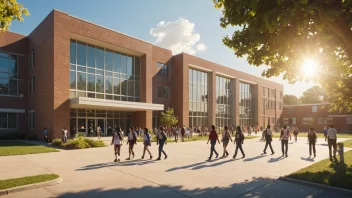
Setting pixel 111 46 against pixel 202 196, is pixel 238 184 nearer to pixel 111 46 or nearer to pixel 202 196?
pixel 202 196

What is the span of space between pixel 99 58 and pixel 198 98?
18.0 m

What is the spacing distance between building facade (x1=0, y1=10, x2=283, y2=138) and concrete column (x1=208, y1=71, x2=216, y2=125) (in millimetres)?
5331

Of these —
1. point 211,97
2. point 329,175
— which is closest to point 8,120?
point 211,97

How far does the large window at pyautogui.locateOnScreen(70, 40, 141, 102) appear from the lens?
2642 centimetres

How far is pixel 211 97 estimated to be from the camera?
4372 centimetres

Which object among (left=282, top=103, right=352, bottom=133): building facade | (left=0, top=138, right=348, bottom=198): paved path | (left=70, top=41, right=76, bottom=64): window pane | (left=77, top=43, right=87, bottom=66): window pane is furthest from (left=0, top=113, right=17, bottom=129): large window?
(left=282, top=103, right=352, bottom=133): building facade

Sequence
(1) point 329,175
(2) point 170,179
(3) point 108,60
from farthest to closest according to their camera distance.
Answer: (3) point 108,60
(1) point 329,175
(2) point 170,179

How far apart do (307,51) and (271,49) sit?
4.74 ft

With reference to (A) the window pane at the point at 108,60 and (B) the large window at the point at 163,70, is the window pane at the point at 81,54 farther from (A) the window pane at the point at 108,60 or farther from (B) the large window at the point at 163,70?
(B) the large window at the point at 163,70

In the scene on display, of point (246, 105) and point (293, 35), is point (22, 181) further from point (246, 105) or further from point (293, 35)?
point (246, 105)

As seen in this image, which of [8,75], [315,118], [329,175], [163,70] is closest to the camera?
[329,175]

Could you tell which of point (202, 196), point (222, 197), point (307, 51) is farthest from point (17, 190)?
point (307, 51)

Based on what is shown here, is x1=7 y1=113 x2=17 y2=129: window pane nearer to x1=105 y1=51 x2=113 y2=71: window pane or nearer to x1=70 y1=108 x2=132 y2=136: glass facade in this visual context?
x1=70 y1=108 x2=132 y2=136: glass facade

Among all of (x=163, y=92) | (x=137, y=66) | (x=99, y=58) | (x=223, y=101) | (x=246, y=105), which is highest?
(x=99, y=58)
